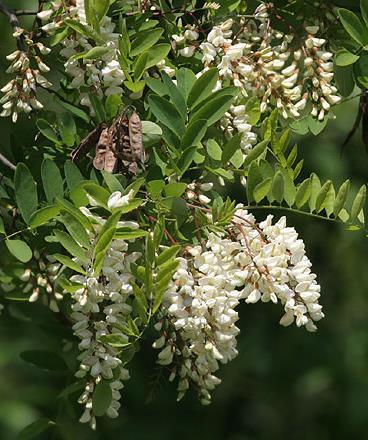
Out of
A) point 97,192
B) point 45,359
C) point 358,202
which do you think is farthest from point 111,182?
point 45,359

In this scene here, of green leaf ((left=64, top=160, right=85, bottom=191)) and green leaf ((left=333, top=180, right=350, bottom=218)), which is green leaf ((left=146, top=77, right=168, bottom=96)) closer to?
green leaf ((left=64, top=160, right=85, bottom=191))

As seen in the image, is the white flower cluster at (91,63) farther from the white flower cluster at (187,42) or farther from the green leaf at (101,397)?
the green leaf at (101,397)

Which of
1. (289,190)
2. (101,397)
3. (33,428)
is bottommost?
(33,428)

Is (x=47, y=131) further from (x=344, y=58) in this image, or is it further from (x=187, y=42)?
(x=344, y=58)

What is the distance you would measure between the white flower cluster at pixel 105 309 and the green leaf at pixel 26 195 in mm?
150

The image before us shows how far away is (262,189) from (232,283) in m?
0.15

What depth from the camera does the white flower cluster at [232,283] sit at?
1.25 meters

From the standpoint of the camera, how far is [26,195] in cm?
139

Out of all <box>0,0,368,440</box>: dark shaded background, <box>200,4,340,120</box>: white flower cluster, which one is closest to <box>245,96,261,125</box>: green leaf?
<box>200,4,340,120</box>: white flower cluster

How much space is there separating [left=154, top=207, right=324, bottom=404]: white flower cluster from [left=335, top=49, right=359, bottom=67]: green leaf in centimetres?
28

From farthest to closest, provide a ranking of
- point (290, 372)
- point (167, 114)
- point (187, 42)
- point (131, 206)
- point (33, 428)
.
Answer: point (290, 372), point (33, 428), point (187, 42), point (167, 114), point (131, 206)

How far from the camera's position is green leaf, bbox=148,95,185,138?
1327 millimetres

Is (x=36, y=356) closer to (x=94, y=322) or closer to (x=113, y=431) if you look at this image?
(x=94, y=322)

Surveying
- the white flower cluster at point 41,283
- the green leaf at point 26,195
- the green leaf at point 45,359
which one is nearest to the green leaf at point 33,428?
the green leaf at point 45,359
